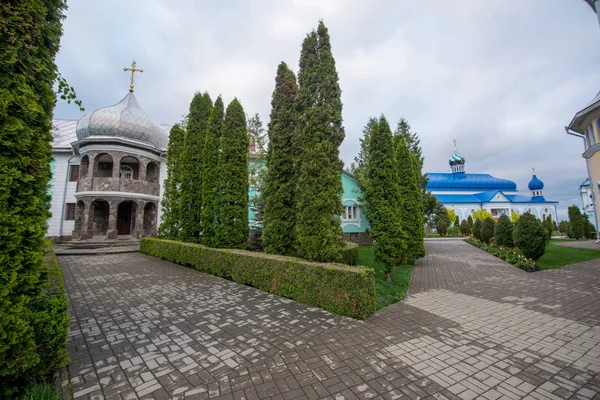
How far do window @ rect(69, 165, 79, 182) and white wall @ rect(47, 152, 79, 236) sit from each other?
0.78ft

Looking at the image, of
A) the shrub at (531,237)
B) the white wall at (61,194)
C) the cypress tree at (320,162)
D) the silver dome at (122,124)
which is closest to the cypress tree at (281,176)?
the cypress tree at (320,162)

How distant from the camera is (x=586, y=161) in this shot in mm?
15664

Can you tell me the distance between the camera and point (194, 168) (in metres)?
13.0

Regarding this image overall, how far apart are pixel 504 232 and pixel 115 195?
1002 inches

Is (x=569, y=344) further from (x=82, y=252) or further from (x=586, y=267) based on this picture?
(x=82, y=252)

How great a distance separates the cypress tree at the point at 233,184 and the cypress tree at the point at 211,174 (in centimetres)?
41

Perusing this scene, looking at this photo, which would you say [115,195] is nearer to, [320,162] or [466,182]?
[320,162]

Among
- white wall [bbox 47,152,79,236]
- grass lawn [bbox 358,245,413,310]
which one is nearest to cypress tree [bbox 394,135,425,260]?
grass lawn [bbox 358,245,413,310]

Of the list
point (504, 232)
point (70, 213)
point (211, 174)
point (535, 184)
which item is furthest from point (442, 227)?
point (70, 213)

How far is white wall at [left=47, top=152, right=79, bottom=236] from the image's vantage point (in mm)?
19297

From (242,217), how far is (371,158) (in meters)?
5.31

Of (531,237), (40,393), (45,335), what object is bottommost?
(40,393)

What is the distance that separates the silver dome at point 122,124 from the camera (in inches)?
733

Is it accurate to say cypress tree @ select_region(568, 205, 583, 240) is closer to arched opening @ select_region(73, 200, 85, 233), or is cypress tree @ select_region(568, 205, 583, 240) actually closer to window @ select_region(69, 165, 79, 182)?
arched opening @ select_region(73, 200, 85, 233)
